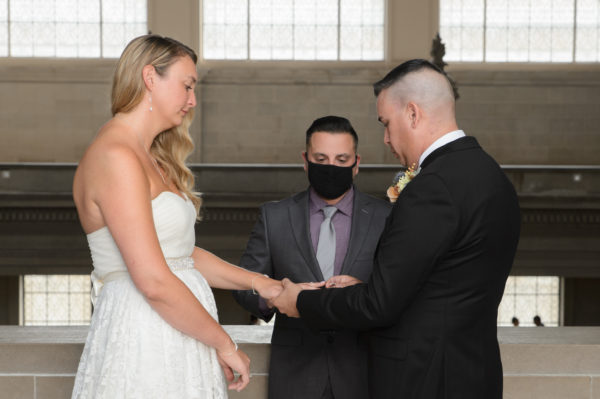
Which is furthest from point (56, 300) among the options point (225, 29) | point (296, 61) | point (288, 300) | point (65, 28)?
point (288, 300)

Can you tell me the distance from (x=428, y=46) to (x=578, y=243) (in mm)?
6963

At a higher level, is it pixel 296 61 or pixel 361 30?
pixel 361 30

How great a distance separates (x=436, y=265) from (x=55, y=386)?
185 cm

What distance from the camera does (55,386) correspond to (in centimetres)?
308

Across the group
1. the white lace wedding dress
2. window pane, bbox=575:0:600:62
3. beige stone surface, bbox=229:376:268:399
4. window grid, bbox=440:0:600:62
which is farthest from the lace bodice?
window pane, bbox=575:0:600:62

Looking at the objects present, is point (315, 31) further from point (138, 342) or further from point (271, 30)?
point (138, 342)

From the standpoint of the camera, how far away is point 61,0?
19.3 metres

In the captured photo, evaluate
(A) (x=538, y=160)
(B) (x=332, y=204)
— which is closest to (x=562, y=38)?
(A) (x=538, y=160)

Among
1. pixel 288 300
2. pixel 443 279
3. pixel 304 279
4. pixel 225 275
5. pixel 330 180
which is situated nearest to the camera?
pixel 443 279

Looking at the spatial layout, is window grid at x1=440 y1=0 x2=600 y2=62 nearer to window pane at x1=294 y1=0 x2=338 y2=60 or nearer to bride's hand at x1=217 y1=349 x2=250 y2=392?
window pane at x1=294 y1=0 x2=338 y2=60

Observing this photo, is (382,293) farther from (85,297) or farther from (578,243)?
(85,297)

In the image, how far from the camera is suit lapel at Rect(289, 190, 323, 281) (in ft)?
9.27

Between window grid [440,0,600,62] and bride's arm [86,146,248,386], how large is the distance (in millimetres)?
18474

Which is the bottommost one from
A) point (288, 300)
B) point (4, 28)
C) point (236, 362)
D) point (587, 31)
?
point (236, 362)
